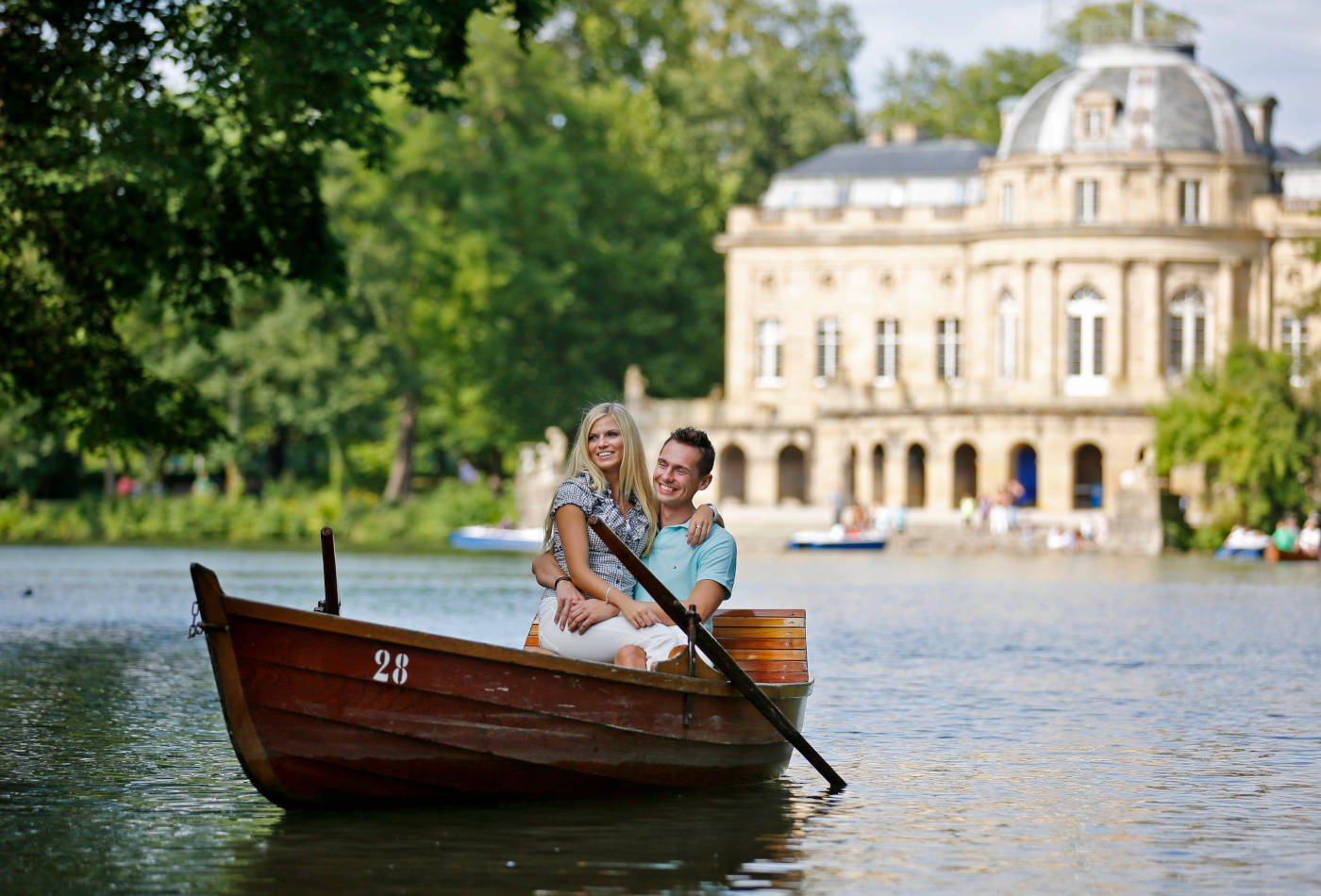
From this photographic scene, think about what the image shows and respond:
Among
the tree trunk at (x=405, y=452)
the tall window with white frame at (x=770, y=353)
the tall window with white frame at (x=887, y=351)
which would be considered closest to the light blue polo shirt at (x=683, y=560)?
the tree trunk at (x=405, y=452)

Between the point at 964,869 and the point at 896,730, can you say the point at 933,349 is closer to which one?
the point at 896,730

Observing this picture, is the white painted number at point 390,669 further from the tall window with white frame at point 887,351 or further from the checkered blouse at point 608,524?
the tall window with white frame at point 887,351

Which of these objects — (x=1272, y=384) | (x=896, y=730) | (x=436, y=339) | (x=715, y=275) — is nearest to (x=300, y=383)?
(x=436, y=339)

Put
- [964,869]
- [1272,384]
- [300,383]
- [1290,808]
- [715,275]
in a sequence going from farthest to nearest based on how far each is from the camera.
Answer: [715,275] → [300,383] → [1272,384] → [1290,808] → [964,869]

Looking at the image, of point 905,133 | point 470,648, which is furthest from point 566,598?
point 905,133

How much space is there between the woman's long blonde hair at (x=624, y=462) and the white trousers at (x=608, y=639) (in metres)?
0.59

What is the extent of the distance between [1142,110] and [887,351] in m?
12.5

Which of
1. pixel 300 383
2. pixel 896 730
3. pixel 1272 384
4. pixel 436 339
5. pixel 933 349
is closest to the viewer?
pixel 896 730

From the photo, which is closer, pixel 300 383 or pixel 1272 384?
pixel 1272 384

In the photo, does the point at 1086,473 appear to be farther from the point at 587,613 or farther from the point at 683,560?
the point at 587,613

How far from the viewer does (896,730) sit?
18.4 m

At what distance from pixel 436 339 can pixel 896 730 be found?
58875 millimetres

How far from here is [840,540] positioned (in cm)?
6319

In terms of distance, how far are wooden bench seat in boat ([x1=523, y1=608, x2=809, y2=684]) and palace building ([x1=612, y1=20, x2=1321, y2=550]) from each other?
57.0 m
